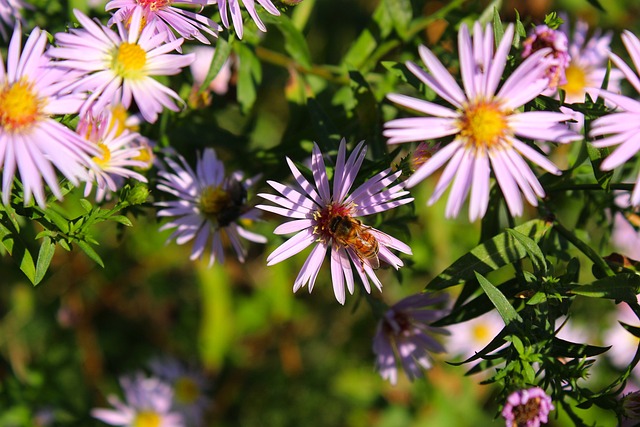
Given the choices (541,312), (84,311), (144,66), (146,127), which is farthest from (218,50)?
(84,311)

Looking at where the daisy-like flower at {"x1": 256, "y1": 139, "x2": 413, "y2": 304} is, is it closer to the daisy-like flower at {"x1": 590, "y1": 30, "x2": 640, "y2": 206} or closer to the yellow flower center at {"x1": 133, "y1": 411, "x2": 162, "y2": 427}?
the daisy-like flower at {"x1": 590, "y1": 30, "x2": 640, "y2": 206}

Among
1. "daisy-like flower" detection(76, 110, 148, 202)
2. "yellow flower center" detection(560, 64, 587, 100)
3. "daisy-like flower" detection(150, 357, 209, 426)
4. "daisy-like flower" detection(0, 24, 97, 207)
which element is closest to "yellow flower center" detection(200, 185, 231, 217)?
"daisy-like flower" detection(76, 110, 148, 202)

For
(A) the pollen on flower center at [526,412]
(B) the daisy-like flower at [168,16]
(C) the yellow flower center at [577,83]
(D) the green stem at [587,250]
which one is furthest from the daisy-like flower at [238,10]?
(C) the yellow flower center at [577,83]

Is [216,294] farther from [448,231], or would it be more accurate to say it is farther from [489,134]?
[489,134]

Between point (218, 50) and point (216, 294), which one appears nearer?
point (218, 50)

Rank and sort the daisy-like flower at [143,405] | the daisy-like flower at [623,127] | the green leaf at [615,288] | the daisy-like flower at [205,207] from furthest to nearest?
the daisy-like flower at [143,405] → the daisy-like flower at [205,207] → the green leaf at [615,288] → the daisy-like flower at [623,127]

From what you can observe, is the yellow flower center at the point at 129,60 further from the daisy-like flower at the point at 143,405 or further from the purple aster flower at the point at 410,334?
the daisy-like flower at the point at 143,405

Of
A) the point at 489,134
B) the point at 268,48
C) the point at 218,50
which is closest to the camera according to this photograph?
the point at 489,134
